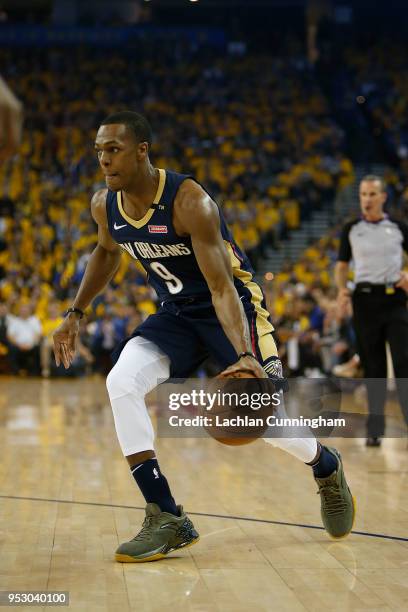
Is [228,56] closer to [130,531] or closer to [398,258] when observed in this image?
[398,258]

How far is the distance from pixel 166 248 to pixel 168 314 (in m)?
0.34

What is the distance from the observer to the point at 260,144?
24.5 m

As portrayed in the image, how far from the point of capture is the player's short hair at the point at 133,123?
401 cm

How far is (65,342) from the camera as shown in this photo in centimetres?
441

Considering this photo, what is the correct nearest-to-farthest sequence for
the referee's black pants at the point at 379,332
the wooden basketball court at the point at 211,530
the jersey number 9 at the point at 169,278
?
the wooden basketball court at the point at 211,530, the jersey number 9 at the point at 169,278, the referee's black pants at the point at 379,332

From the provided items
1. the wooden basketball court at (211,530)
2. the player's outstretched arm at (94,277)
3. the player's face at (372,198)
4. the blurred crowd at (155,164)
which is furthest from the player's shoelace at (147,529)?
the blurred crowd at (155,164)

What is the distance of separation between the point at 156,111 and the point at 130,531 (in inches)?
866

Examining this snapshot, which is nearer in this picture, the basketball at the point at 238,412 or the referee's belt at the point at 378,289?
the basketball at the point at 238,412

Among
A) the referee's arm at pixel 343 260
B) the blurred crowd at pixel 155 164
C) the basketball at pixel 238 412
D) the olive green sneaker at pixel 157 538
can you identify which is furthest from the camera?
the blurred crowd at pixel 155 164

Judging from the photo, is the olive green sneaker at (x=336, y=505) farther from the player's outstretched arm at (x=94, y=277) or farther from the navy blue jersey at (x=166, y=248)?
the player's outstretched arm at (x=94, y=277)

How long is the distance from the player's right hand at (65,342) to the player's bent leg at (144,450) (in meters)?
0.36

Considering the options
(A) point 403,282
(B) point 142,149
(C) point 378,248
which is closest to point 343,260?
(C) point 378,248

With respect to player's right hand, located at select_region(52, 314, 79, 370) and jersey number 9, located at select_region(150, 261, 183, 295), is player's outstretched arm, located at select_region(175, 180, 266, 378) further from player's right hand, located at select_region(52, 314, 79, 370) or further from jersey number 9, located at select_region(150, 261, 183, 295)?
player's right hand, located at select_region(52, 314, 79, 370)

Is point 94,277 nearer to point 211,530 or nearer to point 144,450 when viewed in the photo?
point 144,450
